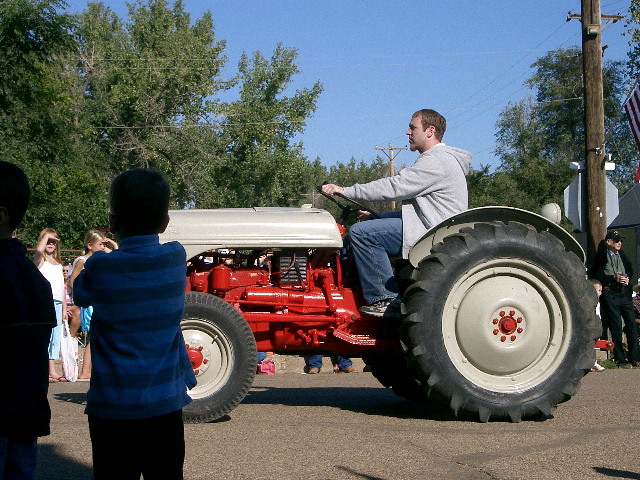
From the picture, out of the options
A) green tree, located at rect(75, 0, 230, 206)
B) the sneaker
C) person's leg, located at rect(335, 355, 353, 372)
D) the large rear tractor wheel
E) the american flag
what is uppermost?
green tree, located at rect(75, 0, 230, 206)

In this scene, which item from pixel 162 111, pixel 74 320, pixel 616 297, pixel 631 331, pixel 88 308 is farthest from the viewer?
pixel 162 111

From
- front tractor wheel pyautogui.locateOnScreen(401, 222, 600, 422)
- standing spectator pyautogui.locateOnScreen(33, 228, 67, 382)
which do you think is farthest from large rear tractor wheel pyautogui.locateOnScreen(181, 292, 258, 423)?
standing spectator pyautogui.locateOnScreen(33, 228, 67, 382)

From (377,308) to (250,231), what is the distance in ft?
3.72

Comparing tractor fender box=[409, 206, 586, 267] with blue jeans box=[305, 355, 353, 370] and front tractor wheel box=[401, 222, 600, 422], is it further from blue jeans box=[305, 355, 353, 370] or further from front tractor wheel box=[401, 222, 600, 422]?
blue jeans box=[305, 355, 353, 370]

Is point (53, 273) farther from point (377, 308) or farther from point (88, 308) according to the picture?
point (377, 308)

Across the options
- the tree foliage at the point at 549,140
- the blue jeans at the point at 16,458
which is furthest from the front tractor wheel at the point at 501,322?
the tree foliage at the point at 549,140

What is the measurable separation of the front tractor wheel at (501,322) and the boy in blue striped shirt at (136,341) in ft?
11.0

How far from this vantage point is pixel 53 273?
1098 cm

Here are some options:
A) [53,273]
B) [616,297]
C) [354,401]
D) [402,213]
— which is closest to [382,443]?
[402,213]

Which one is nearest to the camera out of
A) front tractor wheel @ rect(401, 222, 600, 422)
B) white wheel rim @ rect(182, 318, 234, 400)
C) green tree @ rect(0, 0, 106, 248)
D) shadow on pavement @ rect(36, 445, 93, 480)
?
shadow on pavement @ rect(36, 445, 93, 480)

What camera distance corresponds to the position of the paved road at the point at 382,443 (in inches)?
193

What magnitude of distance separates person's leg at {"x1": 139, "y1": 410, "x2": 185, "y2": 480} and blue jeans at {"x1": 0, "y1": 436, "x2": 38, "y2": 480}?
1.39 feet

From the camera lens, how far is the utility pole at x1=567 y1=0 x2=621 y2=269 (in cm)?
1531

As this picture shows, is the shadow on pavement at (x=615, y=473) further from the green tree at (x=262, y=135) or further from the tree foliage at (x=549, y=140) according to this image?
the tree foliage at (x=549, y=140)
